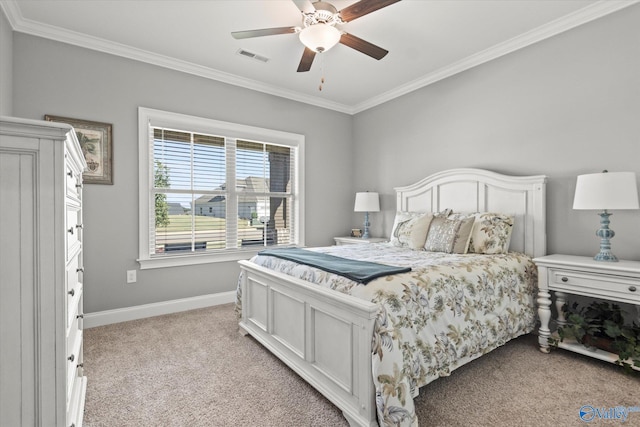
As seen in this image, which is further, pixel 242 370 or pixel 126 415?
pixel 242 370

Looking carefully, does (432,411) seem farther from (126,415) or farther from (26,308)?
(26,308)

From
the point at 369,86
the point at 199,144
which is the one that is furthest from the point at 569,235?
the point at 199,144

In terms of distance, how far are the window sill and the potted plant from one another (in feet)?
10.4

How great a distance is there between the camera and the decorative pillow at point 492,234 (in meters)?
2.71

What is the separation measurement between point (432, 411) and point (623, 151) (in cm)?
239

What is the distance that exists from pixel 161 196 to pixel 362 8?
2.66m

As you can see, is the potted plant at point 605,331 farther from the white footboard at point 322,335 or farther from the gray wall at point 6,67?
the gray wall at point 6,67

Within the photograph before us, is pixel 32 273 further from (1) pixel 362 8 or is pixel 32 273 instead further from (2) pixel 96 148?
(2) pixel 96 148

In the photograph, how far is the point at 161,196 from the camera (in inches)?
134

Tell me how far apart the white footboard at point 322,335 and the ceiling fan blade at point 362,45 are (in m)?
1.81

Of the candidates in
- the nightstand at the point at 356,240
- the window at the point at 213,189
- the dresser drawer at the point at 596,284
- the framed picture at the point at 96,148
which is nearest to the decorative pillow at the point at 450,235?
the dresser drawer at the point at 596,284

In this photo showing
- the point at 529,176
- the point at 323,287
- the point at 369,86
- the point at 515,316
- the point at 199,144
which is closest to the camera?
the point at 323,287

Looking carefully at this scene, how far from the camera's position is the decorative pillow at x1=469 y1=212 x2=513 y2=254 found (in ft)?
8.89

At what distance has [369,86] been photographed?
4031 millimetres
